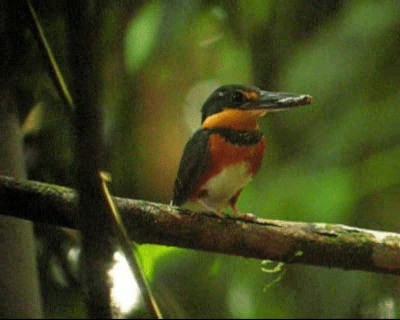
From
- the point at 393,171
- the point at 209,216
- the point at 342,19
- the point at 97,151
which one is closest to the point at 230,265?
the point at 209,216

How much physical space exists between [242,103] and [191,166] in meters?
0.10

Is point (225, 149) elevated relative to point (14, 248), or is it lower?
elevated

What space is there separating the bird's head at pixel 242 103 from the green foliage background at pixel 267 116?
0.6 inches

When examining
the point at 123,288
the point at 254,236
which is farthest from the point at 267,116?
the point at 123,288

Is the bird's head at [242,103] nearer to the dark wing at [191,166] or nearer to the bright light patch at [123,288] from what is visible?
the dark wing at [191,166]

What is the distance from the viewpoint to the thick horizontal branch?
776 millimetres

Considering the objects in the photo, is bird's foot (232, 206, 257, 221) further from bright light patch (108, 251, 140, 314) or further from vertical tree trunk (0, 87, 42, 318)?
vertical tree trunk (0, 87, 42, 318)

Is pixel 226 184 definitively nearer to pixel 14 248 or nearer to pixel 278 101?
pixel 278 101

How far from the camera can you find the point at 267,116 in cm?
88

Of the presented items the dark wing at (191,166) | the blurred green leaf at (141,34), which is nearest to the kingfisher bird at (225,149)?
→ the dark wing at (191,166)

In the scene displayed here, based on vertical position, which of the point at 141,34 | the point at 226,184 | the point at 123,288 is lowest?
the point at 123,288

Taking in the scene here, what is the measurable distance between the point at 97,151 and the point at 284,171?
0.58 meters

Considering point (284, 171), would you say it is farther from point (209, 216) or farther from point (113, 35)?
point (113, 35)

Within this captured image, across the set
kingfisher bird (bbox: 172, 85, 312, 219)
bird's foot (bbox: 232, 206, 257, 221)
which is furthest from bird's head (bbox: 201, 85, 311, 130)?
bird's foot (bbox: 232, 206, 257, 221)
